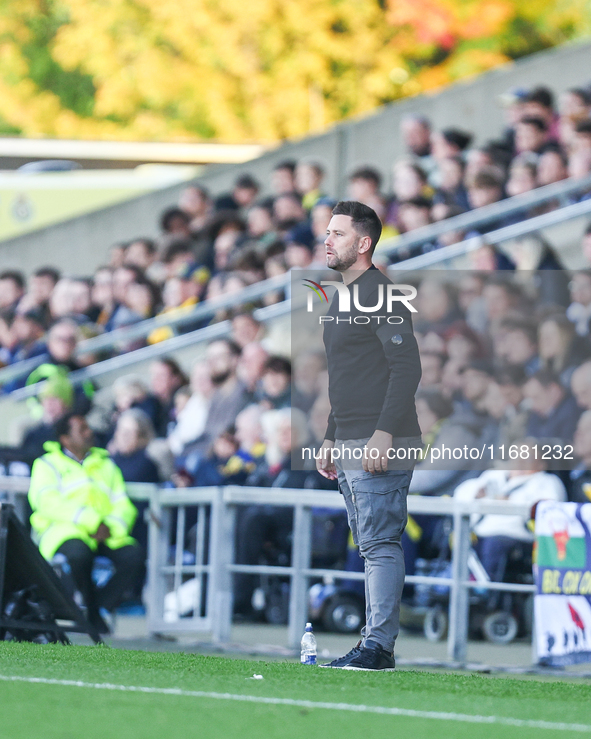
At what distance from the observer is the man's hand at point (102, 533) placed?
9.15 metres

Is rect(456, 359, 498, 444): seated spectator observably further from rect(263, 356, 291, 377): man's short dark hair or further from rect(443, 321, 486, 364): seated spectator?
rect(263, 356, 291, 377): man's short dark hair

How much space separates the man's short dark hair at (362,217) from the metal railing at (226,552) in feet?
8.63

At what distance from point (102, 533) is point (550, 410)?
318 cm

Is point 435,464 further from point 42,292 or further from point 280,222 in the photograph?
point 42,292

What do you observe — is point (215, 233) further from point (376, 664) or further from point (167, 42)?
point (167, 42)

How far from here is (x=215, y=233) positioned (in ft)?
50.8

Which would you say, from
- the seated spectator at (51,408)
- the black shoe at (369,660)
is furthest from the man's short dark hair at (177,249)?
the black shoe at (369,660)

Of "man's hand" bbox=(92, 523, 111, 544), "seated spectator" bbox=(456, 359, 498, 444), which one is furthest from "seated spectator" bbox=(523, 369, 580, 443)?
"man's hand" bbox=(92, 523, 111, 544)

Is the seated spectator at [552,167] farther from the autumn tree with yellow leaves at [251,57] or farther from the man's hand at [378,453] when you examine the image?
the autumn tree with yellow leaves at [251,57]

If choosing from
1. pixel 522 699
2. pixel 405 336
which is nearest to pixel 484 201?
pixel 405 336

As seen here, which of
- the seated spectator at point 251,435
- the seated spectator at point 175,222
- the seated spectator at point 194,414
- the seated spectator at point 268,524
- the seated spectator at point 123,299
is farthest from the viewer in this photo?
the seated spectator at point 175,222

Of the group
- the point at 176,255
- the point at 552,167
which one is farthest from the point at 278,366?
the point at 176,255

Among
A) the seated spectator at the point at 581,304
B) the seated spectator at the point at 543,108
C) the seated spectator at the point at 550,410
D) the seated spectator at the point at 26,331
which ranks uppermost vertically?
the seated spectator at the point at 543,108

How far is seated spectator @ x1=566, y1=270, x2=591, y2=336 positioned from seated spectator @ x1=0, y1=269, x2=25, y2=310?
8296mm
